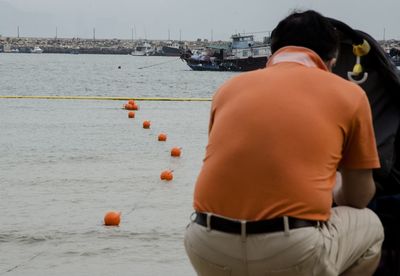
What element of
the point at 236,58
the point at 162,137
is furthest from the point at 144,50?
the point at 162,137

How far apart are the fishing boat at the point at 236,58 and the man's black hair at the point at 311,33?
61025 millimetres

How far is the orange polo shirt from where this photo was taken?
2.62m

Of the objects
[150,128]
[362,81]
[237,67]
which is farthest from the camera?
[237,67]

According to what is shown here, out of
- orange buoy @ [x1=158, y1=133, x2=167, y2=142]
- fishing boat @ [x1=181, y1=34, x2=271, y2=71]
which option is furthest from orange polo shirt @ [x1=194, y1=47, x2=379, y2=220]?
fishing boat @ [x1=181, y1=34, x2=271, y2=71]

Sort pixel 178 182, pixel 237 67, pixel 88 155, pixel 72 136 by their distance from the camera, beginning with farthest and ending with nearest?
pixel 237 67
pixel 72 136
pixel 88 155
pixel 178 182

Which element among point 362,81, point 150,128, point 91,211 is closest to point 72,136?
point 150,128

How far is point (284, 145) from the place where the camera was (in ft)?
8.63

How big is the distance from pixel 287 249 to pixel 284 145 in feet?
1.07

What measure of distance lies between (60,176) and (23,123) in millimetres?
4779

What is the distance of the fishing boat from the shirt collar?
6106cm

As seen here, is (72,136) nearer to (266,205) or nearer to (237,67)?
(266,205)

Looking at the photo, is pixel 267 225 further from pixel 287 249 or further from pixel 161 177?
pixel 161 177

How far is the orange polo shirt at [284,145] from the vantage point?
262 centimetres

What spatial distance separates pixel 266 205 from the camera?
8.55 ft
